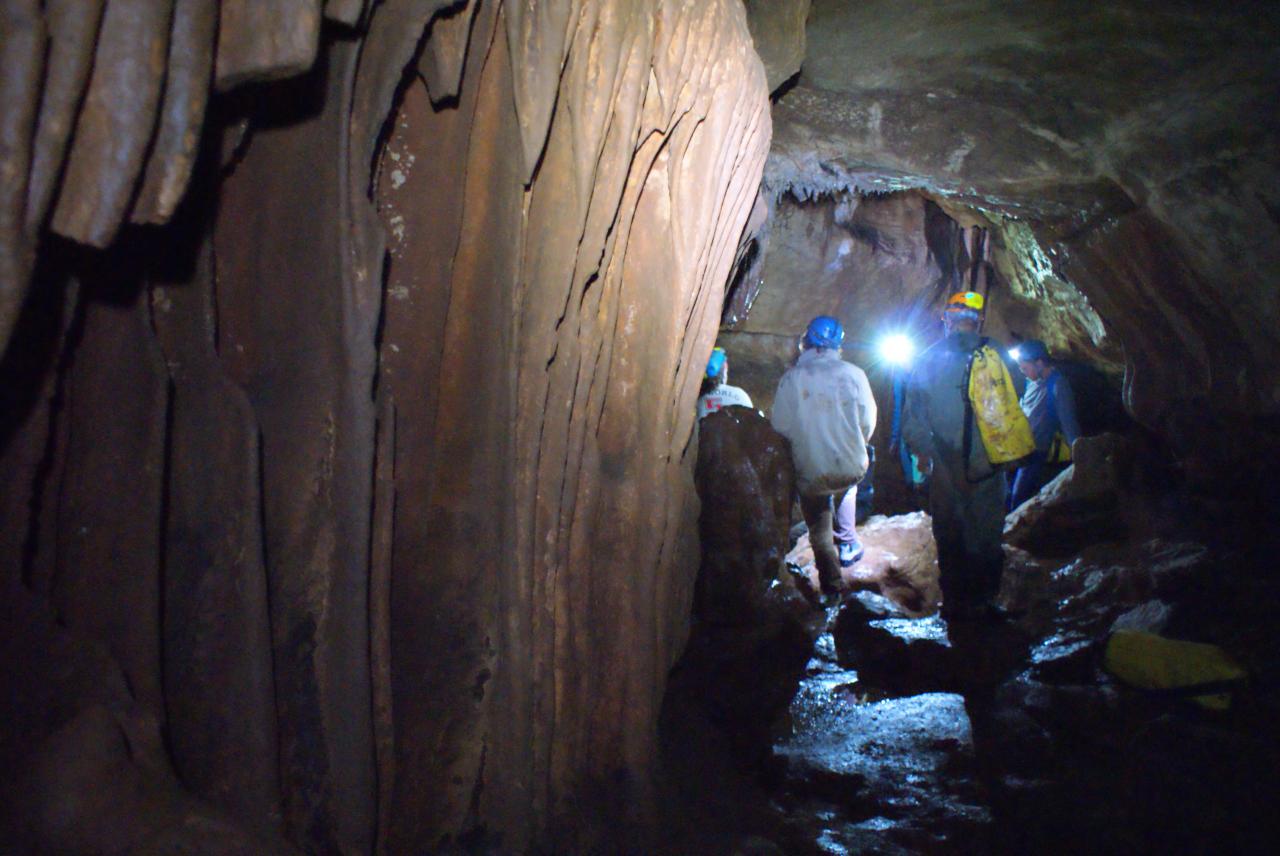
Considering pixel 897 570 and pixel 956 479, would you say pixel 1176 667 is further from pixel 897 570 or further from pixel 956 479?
pixel 897 570

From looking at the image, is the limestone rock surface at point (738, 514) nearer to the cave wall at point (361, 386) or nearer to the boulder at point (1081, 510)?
the cave wall at point (361, 386)

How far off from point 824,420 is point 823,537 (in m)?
0.90

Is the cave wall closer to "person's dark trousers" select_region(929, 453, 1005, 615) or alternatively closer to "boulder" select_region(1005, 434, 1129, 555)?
"person's dark trousers" select_region(929, 453, 1005, 615)

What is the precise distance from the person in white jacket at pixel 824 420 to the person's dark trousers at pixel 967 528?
557mm

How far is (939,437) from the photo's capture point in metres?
4.61

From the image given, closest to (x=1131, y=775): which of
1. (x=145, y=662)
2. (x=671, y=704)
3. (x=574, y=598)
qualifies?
(x=671, y=704)

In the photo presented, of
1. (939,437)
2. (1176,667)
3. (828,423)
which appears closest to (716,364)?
(828,423)

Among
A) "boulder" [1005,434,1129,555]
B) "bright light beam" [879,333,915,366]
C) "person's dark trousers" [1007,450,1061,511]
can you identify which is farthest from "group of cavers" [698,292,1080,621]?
"bright light beam" [879,333,915,366]

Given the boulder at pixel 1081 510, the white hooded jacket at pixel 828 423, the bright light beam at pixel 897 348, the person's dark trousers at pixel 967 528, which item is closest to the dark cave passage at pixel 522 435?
the person's dark trousers at pixel 967 528

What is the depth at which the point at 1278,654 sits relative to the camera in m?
3.68

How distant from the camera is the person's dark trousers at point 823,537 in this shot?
5.19m

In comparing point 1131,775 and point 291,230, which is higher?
point 291,230

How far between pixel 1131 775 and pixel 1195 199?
3.04 m

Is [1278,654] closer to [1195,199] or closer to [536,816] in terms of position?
[1195,199]
